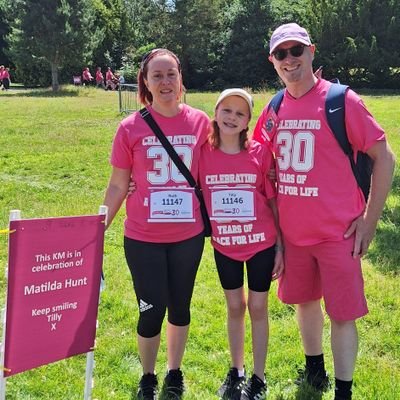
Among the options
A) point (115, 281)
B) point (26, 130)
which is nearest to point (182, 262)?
point (115, 281)

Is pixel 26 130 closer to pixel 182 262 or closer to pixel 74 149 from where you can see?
pixel 74 149

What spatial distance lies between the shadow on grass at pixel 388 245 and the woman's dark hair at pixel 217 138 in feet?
10.1

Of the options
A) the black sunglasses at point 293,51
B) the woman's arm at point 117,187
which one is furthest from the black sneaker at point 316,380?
the black sunglasses at point 293,51

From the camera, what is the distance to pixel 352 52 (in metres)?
38.3

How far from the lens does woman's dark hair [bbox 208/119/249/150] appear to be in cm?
314

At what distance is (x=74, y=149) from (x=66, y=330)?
9822 millimetres

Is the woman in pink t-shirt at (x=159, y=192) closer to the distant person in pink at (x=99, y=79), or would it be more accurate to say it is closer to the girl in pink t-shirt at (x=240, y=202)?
the girl in pink t-shirt at (x=240, y=202)

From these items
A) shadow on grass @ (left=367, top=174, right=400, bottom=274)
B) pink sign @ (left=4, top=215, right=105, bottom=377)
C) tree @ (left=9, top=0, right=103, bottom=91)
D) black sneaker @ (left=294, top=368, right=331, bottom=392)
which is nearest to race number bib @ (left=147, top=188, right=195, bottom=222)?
pink sign @ (left=4, top=215, right=105, bottom=377)

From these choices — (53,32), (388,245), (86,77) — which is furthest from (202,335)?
(86,77)

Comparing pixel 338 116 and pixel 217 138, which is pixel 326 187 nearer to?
pixel 338 116

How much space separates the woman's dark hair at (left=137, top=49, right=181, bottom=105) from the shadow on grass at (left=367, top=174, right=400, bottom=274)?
3.48 meters

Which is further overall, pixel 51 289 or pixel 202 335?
pixel 202 335

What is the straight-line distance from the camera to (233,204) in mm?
3100

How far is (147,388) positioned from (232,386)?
0.54 meters
